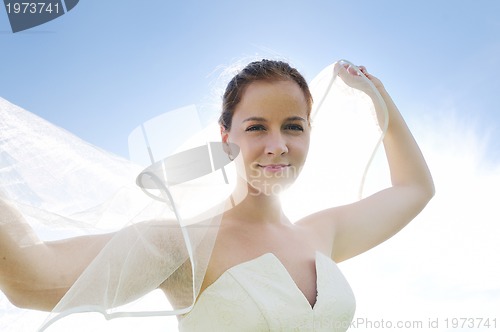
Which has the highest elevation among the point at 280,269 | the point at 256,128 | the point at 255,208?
the point at 256,128

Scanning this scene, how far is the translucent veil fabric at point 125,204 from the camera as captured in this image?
183 centimetres

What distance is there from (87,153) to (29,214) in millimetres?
449

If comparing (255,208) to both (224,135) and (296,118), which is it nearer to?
(224,135)

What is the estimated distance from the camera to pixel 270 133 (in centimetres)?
271

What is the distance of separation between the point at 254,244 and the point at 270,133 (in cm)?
66

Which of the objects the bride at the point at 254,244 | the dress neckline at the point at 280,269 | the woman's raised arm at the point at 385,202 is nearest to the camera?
the bride at the point at 254,244

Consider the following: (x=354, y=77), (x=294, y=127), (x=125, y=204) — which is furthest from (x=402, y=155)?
(x=125, y=204)

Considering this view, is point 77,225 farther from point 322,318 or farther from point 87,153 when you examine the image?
point 322,318

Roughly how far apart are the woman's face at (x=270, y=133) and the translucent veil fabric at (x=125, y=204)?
0.32 metres

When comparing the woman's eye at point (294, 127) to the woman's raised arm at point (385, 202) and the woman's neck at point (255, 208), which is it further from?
the woman's raised arm at point (385, 202)

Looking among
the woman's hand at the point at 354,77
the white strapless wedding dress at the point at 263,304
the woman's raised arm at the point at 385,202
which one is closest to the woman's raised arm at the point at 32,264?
the white strapless wedding dress at the point at 263,304

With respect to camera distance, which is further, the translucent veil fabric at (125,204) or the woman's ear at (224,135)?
the woman's ear at (224,135)

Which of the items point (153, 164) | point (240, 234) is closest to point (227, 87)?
point (240, 234)

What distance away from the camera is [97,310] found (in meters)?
1.76
